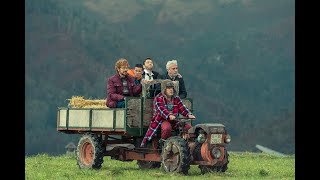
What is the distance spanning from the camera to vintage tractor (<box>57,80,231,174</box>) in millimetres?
16219

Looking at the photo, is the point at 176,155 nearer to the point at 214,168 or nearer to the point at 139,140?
the point at 214,168

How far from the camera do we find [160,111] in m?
16.7

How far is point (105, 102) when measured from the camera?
60.4 ft

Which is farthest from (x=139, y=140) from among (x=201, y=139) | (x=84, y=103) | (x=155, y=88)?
(x=201, y=139)

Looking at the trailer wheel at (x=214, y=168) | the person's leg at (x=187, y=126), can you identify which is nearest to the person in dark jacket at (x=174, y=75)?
the person's leg at (x=187, y=126)

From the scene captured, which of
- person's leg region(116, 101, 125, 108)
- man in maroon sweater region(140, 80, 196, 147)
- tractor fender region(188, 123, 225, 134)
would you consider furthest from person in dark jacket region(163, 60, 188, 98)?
tractor fender region(188, 123, 225, 134)

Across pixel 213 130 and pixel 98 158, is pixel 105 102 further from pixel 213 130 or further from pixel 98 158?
pixel 213 130

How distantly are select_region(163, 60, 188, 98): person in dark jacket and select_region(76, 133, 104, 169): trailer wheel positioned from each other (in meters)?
2.56

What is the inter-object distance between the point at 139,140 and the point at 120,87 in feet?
4.84

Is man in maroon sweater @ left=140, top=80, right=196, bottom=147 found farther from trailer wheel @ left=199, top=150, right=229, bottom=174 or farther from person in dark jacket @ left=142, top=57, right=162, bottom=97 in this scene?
trailer wheel @ left=199, top=150, right=229, bottom=174

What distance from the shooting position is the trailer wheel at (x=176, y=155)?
52.5 feet

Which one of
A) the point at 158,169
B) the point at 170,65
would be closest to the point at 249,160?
the point at 158,169

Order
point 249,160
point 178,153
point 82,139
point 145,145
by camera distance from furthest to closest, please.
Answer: point 249,160
point 82,139
point 145,145
point 178,153

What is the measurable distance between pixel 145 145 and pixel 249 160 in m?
4.85
